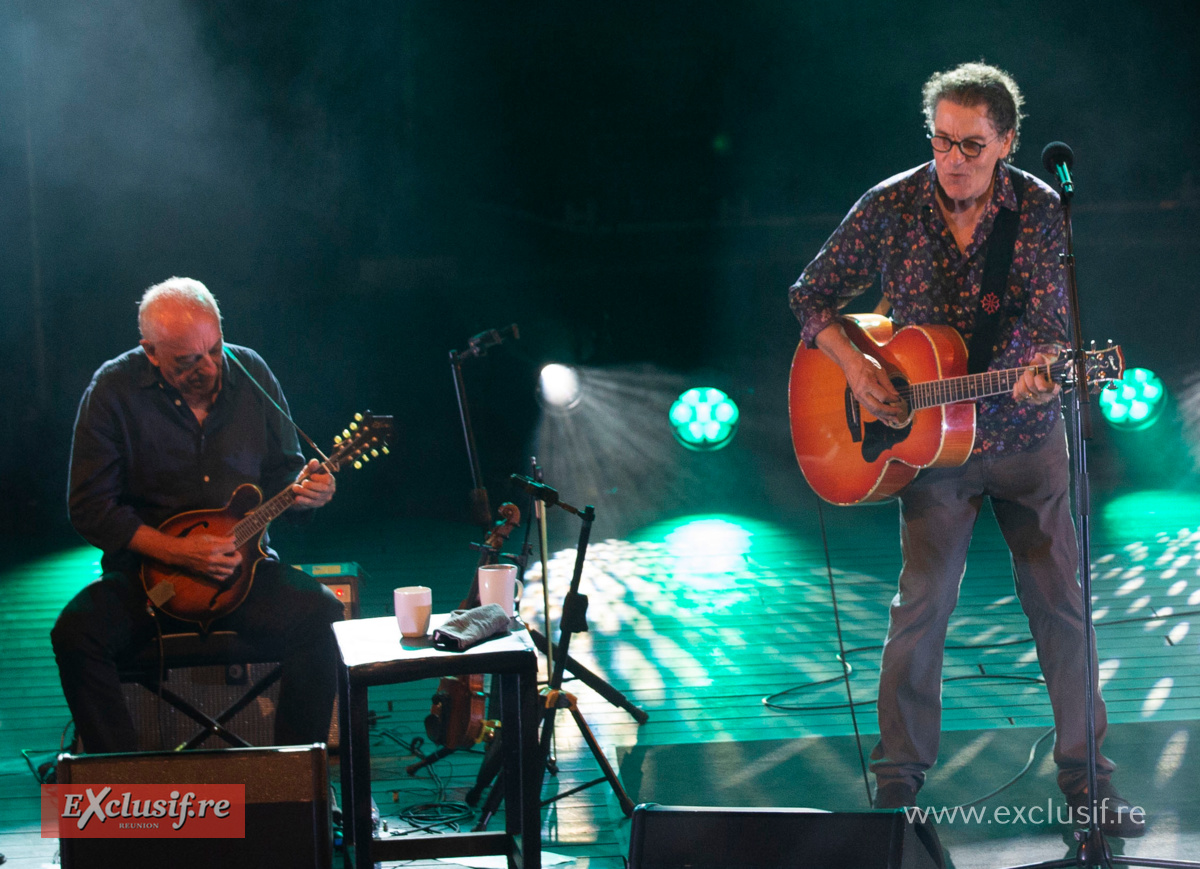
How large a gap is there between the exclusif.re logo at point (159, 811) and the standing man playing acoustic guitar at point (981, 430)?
1669 millimetres

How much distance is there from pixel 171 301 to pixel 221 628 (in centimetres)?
104

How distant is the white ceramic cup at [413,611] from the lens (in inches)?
110

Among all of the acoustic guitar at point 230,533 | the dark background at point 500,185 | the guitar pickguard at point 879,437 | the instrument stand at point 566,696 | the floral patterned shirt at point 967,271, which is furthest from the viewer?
the dark background at point 500,185

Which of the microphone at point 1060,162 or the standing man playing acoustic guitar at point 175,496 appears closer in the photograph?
the microphone at point 1060,162

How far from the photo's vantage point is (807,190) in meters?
9.01

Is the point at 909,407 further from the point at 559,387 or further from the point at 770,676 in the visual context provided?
the point at 559,387

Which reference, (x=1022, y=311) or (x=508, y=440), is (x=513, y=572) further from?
(x=508, y=440)

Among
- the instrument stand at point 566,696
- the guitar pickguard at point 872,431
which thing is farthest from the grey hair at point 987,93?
the instrument stand at point 566,696

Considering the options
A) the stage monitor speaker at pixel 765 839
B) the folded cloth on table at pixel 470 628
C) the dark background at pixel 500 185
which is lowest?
the stage monitor speaker at pixel 765 839

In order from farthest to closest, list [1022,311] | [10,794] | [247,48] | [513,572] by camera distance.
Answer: [247,48] < [10,794] < [513,572] < [1022,311]

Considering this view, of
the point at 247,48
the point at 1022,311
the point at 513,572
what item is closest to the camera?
the point at 1022,311

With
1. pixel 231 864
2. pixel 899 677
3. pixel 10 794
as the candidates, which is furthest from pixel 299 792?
pixel 10 794

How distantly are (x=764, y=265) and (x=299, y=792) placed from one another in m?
7.55

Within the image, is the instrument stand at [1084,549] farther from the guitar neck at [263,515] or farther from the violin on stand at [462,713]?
the guitar neck at [263,515]
